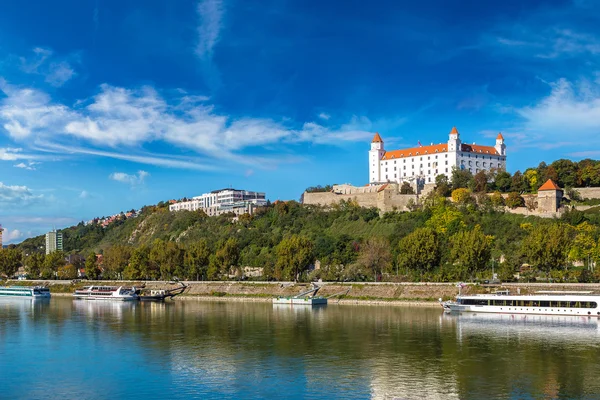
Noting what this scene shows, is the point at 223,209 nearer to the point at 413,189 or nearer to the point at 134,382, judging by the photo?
the point at 413,189

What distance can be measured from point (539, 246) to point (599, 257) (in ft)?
17.7

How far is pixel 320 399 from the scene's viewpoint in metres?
21.4

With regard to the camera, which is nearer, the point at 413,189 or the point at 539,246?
the point at 539,246

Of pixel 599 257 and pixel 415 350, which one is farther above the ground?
pixel 599 257

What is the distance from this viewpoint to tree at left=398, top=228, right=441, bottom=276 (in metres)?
57.9

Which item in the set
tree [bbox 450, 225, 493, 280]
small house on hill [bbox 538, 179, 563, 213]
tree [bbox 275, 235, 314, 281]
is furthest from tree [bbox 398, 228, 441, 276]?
small house on hill [bbox 538, 179, 563, 213]

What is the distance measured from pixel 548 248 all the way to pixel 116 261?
169 feet

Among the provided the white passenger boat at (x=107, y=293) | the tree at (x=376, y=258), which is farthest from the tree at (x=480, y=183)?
the white passenger boat at (x=107, y=293)

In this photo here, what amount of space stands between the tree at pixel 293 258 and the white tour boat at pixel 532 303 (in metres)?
18.8

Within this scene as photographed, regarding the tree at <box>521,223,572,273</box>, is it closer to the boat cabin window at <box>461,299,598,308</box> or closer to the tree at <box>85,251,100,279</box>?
the boat cabin window at <box>461,299,598,308</box>

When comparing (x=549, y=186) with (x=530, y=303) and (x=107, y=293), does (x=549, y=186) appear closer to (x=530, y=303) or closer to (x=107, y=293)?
(x=530, y=303)

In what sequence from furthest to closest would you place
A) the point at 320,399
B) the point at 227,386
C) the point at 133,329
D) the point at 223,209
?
1. the point at 223,209
2. the point at 133,329
3. the point at 227,386
4. the point at 320,399

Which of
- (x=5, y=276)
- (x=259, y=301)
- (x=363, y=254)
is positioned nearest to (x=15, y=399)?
(x=259, y=301)

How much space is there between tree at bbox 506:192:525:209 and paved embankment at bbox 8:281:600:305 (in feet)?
78.3
